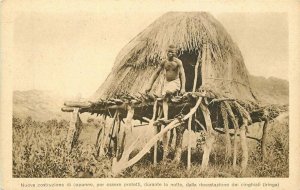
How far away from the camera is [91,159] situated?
438 cm

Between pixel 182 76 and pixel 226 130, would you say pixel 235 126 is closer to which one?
pixel 226 130

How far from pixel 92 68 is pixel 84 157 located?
71 centimetres

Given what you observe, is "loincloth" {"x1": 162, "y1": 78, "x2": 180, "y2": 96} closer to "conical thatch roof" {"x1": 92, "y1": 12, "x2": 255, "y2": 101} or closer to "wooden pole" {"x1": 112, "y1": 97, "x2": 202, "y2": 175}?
"conical thatch roof" {"x1": 92, "y1": 12, "x2": 255, "y2": 101}

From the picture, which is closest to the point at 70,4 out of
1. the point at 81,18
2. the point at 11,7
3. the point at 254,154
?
the point at 81,18

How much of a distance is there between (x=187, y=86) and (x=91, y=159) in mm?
993

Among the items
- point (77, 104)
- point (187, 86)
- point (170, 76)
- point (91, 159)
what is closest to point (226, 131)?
point (187, 86)

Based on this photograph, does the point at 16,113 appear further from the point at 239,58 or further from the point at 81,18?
the point at 239,58

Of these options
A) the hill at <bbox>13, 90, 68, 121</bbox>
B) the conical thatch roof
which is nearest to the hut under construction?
the conical thatch roof

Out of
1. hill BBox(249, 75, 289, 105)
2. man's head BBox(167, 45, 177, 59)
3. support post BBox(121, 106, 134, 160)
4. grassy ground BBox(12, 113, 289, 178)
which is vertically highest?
man's head BBox(167, 45, 177, 59)

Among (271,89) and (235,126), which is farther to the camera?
(235,126)

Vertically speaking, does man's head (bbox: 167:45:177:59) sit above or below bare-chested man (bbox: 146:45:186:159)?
above

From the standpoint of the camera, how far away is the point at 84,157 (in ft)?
14.4

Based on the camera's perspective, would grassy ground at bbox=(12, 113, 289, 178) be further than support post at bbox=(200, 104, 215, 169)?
No

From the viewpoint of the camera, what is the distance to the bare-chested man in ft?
14.7
